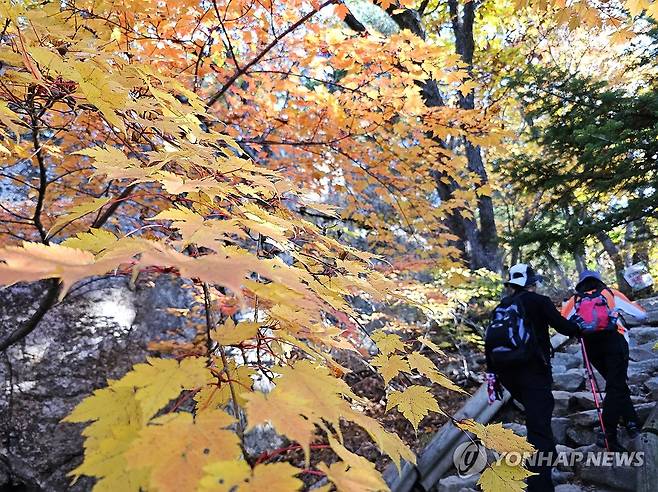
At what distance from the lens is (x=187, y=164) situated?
1317 mm

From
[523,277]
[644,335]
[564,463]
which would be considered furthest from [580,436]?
[644,335]

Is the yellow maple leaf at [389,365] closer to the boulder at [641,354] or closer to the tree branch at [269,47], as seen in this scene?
the tree branch at [269,47]

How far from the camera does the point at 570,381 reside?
5.21 meters

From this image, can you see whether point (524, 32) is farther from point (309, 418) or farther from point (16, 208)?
point (309, 418)

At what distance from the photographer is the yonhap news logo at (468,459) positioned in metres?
3.80

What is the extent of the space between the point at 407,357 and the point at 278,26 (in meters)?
3.36

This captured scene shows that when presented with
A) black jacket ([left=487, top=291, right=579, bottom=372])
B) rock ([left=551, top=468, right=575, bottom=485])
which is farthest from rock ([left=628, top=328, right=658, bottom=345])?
black jacket ([left=487, top=291, right=579, bottom=372])

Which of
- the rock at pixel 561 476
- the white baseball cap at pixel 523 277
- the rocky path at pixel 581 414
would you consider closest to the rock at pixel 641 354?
the rocky path at pixel 581 414

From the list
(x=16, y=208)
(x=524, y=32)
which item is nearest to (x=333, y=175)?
(x=16, y=208)

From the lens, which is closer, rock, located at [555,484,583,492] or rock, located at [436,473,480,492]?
rock, located at [555,484,583,492]

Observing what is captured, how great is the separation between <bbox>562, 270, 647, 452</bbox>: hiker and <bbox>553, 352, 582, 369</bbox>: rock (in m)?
1.89

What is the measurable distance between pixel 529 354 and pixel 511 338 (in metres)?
0.17

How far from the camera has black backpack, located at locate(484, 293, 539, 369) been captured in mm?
3256

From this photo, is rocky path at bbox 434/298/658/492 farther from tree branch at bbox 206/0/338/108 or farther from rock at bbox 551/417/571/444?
tree branch at bbox 206/0/338/108
